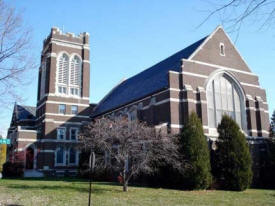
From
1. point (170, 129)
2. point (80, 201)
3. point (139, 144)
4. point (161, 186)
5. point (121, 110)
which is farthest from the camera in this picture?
point (121, 110)

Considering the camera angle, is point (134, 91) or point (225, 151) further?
point (134, 91)

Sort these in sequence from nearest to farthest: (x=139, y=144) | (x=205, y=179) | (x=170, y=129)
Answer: (x=139, y=144) < (x=205, y=179) < (x=170, y=129)

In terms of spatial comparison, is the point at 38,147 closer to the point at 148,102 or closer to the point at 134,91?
the point at 134,91

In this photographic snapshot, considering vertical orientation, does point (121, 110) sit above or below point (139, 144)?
above

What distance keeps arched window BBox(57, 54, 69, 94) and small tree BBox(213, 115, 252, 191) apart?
25376 millimetres

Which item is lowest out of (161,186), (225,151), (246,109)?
(161,186)

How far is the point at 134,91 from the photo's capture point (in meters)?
34.1

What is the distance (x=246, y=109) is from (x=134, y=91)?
12318mm

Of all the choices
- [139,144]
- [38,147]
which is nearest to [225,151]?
[139,144]

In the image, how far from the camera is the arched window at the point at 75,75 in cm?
4272

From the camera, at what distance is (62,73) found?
139ft

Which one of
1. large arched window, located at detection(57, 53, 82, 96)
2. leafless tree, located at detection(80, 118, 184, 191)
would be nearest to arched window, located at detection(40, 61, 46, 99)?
large arched window, located at detection(57, 53, 82, 96)

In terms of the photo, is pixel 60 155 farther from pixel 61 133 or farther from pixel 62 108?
pixel 62 108

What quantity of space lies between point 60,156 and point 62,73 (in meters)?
11.8
